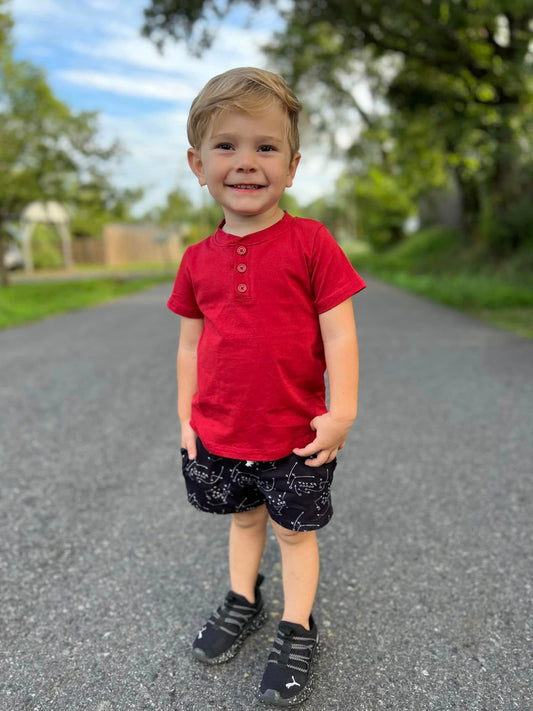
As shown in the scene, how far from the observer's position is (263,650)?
1.90 metres

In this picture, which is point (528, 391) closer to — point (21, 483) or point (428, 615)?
point (428, 615)

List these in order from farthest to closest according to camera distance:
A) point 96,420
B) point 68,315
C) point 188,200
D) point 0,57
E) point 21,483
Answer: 1. point 188,200
2. point 0,57
3. point 68,315
4. point 96,420
5. point 21,483

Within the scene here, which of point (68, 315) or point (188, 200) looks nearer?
point (68, 315)

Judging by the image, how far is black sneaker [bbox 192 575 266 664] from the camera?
1828 mm

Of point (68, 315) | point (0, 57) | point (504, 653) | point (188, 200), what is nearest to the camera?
point (504, 653)

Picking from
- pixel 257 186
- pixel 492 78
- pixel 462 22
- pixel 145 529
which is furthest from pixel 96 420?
pixel 492 78

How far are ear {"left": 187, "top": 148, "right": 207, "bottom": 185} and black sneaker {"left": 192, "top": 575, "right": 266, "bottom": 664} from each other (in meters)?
1.28

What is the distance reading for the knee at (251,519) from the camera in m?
1.92

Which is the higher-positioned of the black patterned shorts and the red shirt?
the red shirt

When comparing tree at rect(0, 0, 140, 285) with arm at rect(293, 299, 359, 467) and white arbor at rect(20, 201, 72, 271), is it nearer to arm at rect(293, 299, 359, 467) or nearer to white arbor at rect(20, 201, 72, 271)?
white arbor at rect(20, 201, 72, 271)

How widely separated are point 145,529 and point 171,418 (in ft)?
5.80

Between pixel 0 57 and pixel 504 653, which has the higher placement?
pixel 0 57

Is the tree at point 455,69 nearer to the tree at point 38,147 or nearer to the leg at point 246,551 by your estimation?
the tree at point 38,147

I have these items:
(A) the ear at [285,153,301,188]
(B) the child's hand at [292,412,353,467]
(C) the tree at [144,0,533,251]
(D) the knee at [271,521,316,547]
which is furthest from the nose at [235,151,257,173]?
(C) the tree at [144,0,533,251]
